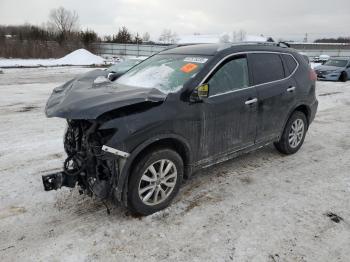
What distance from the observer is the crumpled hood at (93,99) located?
3031 mm

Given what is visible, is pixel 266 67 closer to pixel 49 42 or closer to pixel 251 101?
pixel 251 101

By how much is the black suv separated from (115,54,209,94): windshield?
0.05 feet

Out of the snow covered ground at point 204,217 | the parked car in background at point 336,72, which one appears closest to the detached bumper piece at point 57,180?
the snow covered ground at point 204,217

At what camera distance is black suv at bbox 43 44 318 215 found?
10.4ft

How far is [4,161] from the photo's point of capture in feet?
16.1

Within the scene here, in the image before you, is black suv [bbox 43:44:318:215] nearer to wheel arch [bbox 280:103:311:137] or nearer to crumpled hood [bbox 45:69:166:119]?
crumpled hood [bbox 45:69:166:119]

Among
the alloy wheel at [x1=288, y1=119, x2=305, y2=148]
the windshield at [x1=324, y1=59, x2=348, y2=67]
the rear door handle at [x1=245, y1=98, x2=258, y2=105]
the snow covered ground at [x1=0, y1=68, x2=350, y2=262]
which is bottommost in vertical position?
the snow covered ground at [x1=0, y1=68, x2=350, y2=262]

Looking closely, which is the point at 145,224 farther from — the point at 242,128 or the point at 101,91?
Answer: the point at 242,128

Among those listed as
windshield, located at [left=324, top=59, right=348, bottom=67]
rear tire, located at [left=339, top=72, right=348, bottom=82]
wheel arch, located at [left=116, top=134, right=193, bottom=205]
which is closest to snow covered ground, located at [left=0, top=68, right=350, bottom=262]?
wheel arch, located at [left=116, top=134, right=193, bottom=205]

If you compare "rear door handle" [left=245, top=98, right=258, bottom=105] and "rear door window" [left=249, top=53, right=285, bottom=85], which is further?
"rear door window" [left=249, top=53, right=285, bottom=85]

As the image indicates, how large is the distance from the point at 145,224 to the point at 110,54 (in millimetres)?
37250

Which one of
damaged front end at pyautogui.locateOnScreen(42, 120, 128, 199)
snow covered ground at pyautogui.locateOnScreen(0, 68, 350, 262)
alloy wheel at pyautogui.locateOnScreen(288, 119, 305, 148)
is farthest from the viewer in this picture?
alloy wheel at pyautogui.locateOnScreen(288, 119, 305, 148)

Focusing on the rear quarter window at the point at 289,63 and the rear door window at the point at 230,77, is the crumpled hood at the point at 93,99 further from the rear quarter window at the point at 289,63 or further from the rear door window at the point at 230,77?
the rear quarter window at the point at 289,63

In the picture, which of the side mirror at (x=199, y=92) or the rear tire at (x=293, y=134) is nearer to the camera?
the side mirror at (x=199, y=92)
